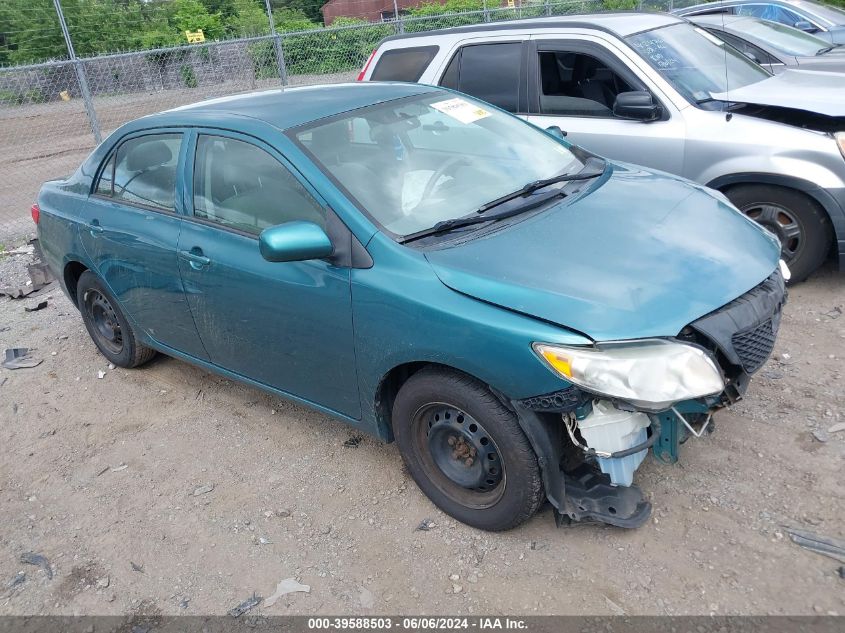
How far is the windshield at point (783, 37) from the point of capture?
8.88 metres

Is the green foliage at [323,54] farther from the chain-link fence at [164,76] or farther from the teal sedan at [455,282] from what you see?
the teal sedan at [455,282]

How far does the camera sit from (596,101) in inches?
219

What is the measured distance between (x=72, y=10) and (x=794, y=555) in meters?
19.5

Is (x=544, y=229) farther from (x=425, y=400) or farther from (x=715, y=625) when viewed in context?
(x=715, y=625)

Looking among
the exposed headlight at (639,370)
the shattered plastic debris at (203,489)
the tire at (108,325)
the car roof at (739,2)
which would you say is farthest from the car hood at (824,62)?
the shattered plastic debris at (203,489)

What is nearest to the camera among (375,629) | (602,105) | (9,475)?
(375,629)

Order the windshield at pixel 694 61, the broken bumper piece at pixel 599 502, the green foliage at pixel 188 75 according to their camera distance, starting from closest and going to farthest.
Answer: the broken bumper piece at pixel 599 502
the windshield at pixel 694 61
the green foliage at pixel 188 75

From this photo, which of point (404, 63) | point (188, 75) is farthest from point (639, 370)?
point (188, 75)

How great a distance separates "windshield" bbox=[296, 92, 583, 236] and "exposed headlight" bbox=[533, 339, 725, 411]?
96cm

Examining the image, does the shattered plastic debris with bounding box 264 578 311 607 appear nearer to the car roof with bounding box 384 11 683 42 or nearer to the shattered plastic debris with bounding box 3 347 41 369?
the shattered plastic debris with bounding box 3 347 41 369

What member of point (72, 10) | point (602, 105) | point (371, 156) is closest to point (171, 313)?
point (371, 156)

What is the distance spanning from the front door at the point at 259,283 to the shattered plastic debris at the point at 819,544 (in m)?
1.92

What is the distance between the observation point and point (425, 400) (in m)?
2.97

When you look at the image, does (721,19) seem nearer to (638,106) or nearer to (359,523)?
(638,106)
